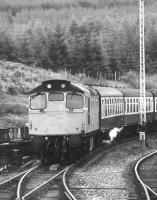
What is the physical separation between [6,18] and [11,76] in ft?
410

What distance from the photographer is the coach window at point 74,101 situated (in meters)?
22.0

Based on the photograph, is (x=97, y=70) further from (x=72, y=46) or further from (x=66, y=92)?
(x=66, y=92)

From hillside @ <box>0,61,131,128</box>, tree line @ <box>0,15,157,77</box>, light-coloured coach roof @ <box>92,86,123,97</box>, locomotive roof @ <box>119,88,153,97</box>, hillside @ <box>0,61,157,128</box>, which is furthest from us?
tree line @ <box>0,15,157,77</box>

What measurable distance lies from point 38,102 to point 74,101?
1437 millimetres

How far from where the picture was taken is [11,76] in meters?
67.4

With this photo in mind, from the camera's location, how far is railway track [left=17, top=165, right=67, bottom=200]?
14594 mm

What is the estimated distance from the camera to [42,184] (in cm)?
1634

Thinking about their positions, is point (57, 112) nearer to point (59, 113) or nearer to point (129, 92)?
point (59, 113)

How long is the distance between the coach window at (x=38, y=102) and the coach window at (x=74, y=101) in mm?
957

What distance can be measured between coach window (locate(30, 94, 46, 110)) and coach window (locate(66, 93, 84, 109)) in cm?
96

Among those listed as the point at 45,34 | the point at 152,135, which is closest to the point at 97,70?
the point at 45,34

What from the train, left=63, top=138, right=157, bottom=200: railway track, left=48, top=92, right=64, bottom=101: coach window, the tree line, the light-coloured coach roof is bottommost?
left=63, top=138, right=157, bottom=200: railway track

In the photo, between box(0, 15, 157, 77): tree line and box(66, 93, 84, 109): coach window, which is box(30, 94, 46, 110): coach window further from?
box(0, 15, 157, 77): tree line

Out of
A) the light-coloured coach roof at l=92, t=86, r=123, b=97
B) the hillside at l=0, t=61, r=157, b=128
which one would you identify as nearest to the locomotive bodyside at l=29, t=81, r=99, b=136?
the light-coloured coach roof at l=92, t=86, r=123, b=97
